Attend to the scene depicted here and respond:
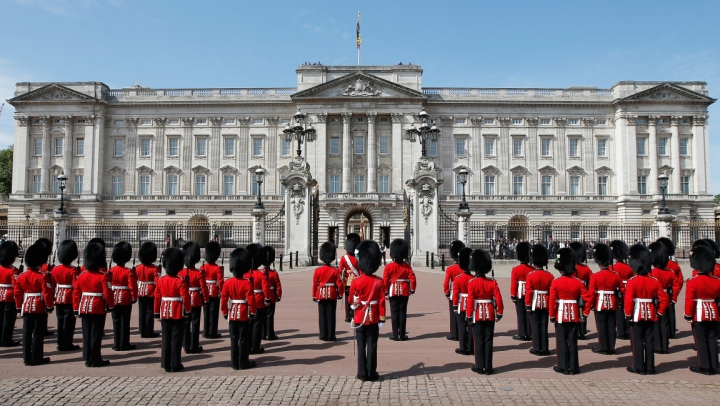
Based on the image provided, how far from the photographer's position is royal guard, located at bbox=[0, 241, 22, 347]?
8.74 metres

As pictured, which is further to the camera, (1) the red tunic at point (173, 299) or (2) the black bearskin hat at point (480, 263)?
(2) the black bearskin hat at point (480, 263)

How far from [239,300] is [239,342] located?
621 millimetres

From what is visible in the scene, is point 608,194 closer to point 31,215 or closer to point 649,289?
point 649,289

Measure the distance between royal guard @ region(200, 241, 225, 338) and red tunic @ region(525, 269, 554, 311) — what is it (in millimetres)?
5516

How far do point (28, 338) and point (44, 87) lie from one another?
53.0m

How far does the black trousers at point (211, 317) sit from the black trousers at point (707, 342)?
788 centimetres

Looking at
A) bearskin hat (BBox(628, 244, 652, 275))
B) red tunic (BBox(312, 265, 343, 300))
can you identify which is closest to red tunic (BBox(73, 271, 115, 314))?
red tunic (BBox(312, 265, 343, 300))

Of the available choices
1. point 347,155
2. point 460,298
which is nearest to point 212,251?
point 460,298

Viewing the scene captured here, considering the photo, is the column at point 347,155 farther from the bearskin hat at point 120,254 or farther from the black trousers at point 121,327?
the black trousers at point 121,327

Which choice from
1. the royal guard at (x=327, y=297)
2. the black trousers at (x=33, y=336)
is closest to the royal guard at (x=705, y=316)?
the royal guard at (x=327, y=297)

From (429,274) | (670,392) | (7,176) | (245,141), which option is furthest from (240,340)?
(7,176)

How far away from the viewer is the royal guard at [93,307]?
772 centimetres

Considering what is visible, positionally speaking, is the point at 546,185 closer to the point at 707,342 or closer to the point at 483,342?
the point at 707,342

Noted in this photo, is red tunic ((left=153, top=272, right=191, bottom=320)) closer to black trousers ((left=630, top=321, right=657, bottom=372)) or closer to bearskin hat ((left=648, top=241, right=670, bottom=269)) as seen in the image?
black trousers ((left=630, top=321, right=657, bottom=372))
